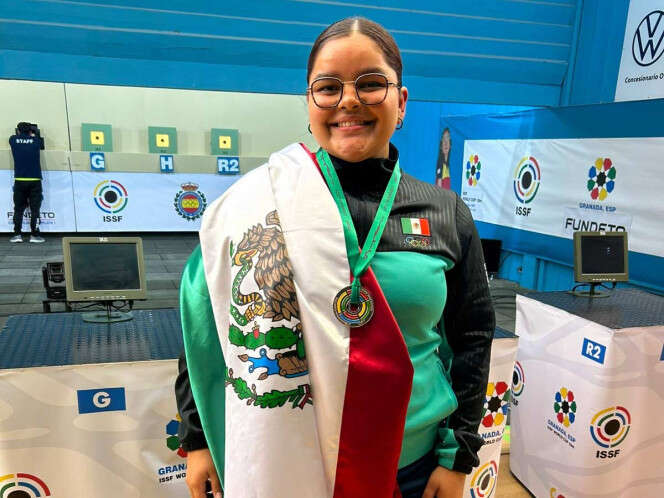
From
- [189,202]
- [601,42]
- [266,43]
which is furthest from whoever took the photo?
[189,202]

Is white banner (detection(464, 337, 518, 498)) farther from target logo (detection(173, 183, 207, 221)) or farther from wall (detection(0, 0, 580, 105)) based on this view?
target logo (detection(173, 183, 207, 221))

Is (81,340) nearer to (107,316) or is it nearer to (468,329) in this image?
(107,316)

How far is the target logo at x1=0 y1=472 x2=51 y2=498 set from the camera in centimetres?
130

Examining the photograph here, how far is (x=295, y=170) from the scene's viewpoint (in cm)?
88

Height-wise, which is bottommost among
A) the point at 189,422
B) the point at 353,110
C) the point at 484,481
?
the point at 484,481

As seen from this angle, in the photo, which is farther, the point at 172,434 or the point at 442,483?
the point at 172,434

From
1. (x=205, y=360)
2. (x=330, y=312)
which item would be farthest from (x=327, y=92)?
(x=205, y=360)

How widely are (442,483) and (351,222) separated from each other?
0.53m

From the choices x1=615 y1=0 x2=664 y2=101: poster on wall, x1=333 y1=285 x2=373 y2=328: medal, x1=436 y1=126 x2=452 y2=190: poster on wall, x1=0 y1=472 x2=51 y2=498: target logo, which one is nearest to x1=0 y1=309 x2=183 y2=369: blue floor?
x1=0 y1=472 x2=51 y2=498: target logo

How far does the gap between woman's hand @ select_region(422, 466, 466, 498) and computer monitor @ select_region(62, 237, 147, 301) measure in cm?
104

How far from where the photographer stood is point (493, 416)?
5.55ft

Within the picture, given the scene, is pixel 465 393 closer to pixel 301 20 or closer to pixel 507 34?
pixel 301 20

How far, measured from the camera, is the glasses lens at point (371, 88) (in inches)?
31.5

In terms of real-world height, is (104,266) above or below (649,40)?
below
